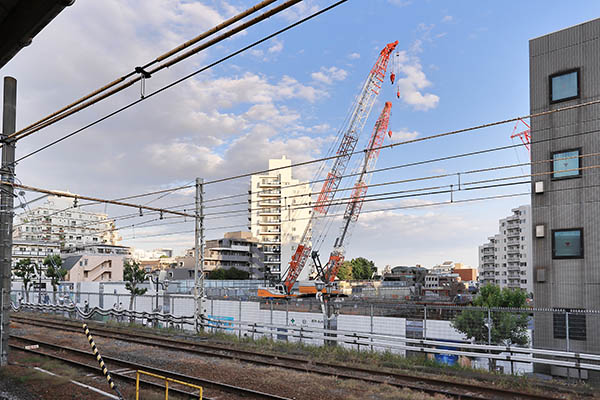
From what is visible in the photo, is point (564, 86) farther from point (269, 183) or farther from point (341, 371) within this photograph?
point (269, 183)

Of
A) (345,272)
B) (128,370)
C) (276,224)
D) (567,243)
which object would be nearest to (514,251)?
(345,272)

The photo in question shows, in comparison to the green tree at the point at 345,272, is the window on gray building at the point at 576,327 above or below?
above

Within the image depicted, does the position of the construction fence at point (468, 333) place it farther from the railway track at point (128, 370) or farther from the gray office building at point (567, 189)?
the railway track at point (128, 370)

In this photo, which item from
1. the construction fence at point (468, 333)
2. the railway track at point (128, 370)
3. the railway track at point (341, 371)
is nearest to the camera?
the railway track at point (128, 370)

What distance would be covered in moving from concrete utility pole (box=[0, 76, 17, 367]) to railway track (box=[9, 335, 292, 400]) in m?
3.04

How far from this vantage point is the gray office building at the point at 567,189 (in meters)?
19.2

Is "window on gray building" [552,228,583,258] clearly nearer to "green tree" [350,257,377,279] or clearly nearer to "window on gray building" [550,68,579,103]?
"window on gray building" [550,68,579,103]

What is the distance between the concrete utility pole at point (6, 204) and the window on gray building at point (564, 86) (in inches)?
854

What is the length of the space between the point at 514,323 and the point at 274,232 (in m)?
95.4

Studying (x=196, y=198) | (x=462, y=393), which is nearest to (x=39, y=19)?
(x=462, y=393)

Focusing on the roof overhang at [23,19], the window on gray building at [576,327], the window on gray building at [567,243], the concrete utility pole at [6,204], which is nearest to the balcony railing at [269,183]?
the window on gray building at [567,243]

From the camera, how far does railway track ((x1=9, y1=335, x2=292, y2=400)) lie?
505 inches

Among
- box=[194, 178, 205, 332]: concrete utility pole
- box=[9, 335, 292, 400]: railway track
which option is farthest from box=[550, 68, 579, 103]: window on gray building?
box=[194, 178, 205, 332]: concrete utility pole

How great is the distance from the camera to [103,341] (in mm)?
23422
